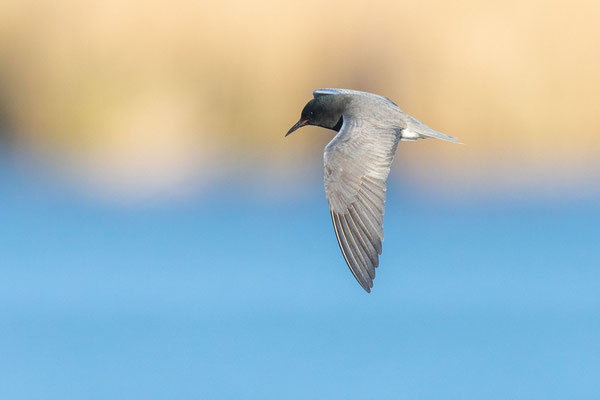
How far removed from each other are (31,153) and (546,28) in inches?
490

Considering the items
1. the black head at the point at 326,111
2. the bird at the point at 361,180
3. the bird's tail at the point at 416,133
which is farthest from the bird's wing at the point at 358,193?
the black head at the point at 326,111

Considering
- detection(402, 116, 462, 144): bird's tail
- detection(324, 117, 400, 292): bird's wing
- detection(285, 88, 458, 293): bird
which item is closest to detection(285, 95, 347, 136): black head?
detection(285, 88, 458, 293): bird

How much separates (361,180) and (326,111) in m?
1.08

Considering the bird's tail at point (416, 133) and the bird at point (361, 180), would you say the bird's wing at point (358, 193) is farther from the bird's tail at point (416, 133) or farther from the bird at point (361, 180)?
the bird's tail at point (416, 133)

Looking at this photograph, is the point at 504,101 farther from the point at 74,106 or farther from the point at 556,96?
the point at 74,106

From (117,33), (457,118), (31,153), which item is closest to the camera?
(457,118)

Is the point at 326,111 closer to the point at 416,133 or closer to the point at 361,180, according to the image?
the point at 416,133

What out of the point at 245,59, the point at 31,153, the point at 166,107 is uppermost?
the point at 245,59

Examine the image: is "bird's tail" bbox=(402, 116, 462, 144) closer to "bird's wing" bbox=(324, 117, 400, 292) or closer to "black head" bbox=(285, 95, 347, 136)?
"bird's wing" bbox=(324, 117, 400, 292)

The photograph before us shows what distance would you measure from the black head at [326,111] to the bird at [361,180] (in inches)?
13.0

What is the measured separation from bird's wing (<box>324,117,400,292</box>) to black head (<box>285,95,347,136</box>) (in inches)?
27.1

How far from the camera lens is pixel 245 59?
19.3 metres

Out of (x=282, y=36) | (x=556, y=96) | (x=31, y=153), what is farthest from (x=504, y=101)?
(x=31, y=153)

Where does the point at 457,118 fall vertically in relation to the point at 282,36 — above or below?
below
